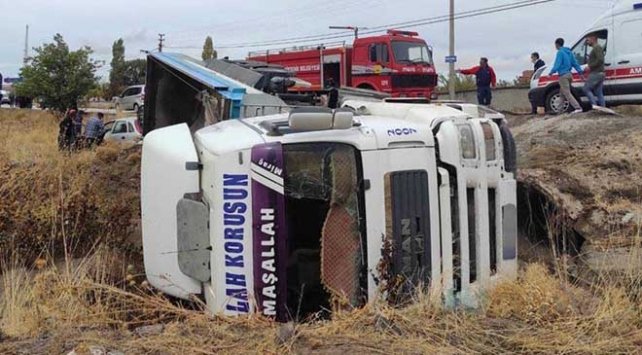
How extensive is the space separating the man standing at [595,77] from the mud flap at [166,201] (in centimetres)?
924

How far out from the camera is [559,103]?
13.1 m

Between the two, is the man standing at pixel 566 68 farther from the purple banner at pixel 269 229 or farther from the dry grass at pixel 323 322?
the purple banner at pixel 269 229

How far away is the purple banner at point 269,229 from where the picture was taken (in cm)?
415

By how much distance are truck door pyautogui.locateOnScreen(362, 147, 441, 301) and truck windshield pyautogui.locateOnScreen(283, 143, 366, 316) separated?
81 millimetres

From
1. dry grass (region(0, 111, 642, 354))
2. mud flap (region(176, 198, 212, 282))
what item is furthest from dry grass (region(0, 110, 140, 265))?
mud flap (region(176, 198, 212, 282))

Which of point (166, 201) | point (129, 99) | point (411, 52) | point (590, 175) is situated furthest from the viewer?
point (129, 99)

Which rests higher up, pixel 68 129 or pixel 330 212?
pixel 68 129

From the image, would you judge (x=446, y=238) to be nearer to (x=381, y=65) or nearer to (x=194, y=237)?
(x=194, y=237)

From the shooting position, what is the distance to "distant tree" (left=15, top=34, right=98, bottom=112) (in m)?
29.2

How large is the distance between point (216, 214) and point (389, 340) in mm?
1273

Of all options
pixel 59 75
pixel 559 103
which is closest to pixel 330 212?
pixel 559 103

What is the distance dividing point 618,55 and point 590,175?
18.2ft

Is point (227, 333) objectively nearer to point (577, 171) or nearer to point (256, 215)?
point (256, 215)

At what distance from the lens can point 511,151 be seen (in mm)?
4992
